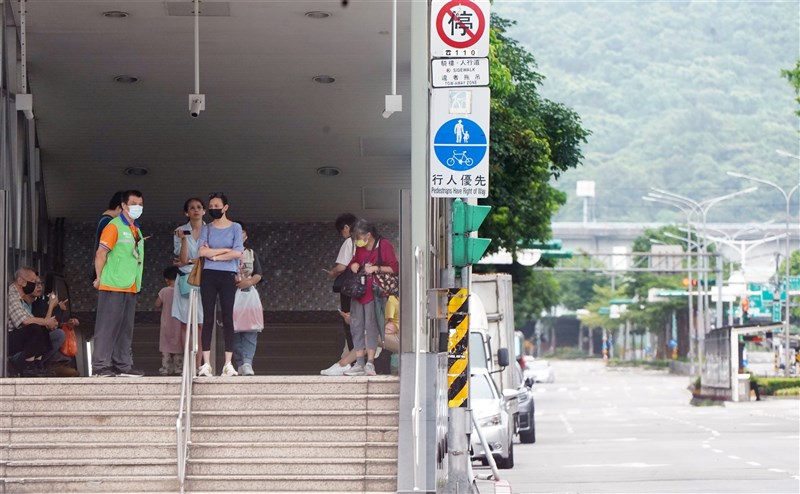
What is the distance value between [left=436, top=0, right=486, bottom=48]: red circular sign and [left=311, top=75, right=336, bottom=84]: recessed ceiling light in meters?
6.15

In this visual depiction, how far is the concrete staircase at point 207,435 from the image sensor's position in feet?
39.6

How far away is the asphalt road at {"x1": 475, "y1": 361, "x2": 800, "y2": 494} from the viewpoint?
1753 cm

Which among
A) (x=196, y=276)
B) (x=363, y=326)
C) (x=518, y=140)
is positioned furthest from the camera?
(x=518, y=140)

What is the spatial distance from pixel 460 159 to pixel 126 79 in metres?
7.60

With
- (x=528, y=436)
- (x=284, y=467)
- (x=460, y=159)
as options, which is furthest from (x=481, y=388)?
(x=284, y=467)

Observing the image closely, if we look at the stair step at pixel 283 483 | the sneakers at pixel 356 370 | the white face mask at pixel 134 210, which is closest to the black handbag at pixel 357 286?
the sneakers at pixel 356 370

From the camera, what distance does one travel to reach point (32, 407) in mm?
12992

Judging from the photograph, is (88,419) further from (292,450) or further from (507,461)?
(507,461)

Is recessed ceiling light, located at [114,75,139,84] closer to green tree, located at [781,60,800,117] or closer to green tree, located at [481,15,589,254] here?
green tree, located at [481,15,589,254]

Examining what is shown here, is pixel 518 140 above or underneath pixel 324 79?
above

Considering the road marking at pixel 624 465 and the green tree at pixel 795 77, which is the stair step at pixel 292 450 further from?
the green tree at pixel 795 77

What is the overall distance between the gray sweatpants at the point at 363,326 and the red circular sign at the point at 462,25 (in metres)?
2.90

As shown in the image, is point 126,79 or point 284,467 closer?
point 284,467

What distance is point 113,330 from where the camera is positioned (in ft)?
44.7
